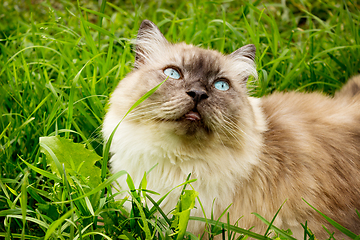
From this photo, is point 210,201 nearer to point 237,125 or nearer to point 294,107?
point 237,125

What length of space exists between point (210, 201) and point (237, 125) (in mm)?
508

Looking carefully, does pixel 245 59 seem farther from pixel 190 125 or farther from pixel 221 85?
pixel 190 125

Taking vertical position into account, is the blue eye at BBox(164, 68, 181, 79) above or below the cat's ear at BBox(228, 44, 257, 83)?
below

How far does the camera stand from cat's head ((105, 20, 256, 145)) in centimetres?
190

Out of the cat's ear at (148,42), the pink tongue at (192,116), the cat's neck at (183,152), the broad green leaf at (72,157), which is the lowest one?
the broad green leaf at (72,157)

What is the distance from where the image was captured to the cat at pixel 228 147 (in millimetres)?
1947

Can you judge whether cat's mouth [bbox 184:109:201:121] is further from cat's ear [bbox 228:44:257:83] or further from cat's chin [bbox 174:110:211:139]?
cat's ear [bbox 228:44:257:83]

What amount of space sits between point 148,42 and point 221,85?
27.8 inches

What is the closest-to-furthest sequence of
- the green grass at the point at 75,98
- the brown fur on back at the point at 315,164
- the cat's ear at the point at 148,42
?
the green grass at the point at 75,98 → the brown fur on back at the point at 315,164 → the cat's ear at the point at 148,42

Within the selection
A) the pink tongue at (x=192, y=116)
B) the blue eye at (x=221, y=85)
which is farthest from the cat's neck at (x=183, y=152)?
the blue eye at (x=221, y=85)

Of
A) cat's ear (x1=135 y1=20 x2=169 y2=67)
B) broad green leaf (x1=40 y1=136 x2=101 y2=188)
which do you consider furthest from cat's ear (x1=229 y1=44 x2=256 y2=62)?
broad green leaf (x1=40 y1=136 x2=101 y2=188)

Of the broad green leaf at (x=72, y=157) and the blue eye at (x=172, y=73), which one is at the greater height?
the blue eye at (x=172, y=73)

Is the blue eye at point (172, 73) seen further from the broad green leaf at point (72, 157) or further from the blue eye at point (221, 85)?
the broad green leaf at point (72, 157)

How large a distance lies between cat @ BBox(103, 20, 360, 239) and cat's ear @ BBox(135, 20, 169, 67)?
0.10 metres
